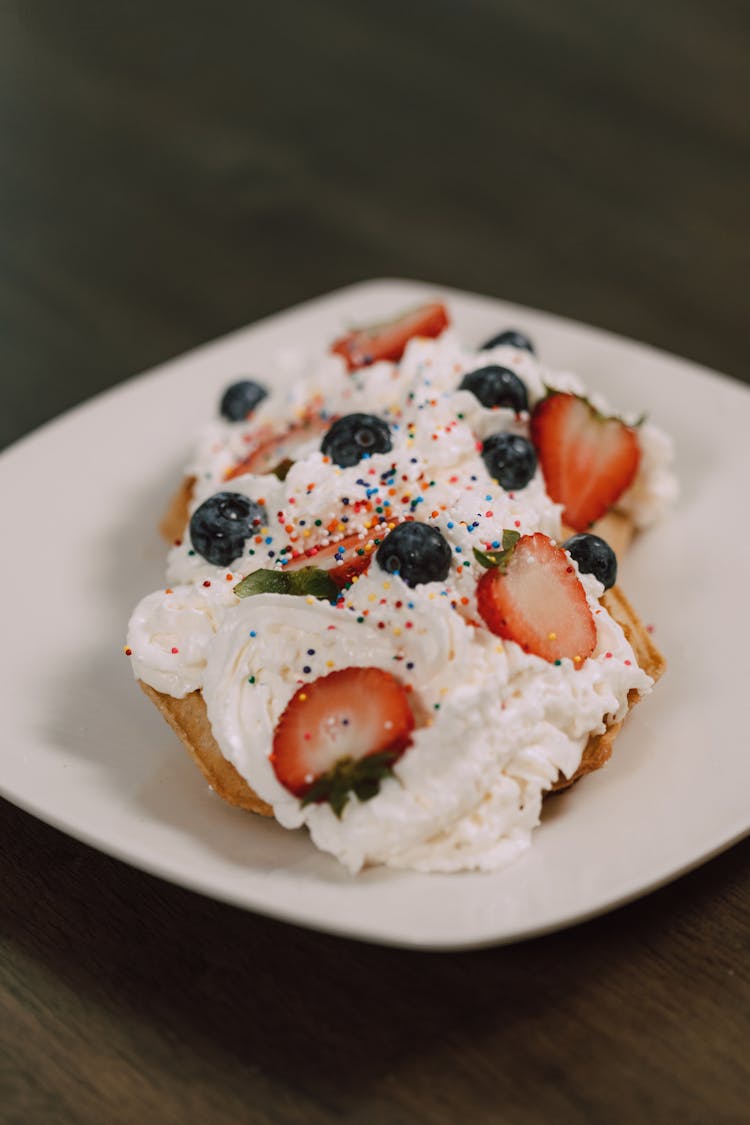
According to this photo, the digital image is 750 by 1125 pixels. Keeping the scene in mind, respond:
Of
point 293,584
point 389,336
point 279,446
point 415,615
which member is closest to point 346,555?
point 293,584

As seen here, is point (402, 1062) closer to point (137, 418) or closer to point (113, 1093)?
point (113, 1093)

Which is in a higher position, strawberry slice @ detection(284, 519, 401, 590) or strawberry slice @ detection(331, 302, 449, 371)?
strawberry slice @ detection(331, 302, 449, 371)

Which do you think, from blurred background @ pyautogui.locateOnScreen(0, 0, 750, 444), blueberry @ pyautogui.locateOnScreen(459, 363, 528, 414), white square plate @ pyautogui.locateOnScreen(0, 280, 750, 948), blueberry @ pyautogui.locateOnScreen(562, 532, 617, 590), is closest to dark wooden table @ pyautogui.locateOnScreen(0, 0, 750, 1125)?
blurred background @ pyautogui.locateOnScreen(0, 0, 750, 444)

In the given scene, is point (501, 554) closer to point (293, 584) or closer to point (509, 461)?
point (293, 584)

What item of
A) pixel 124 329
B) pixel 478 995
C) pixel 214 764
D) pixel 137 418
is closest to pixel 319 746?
pixel 214 764

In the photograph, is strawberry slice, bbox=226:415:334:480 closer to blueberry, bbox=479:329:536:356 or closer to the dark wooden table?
blueberry, bbox=479:329:536:356

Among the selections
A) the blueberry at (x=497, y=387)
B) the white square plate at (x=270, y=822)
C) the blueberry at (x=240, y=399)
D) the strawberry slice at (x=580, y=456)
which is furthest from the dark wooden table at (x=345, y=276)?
the blueberry at (x=497, y=387)

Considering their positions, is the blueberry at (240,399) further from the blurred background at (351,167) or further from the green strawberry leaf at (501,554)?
the green strawberry leaf at (501,554)
